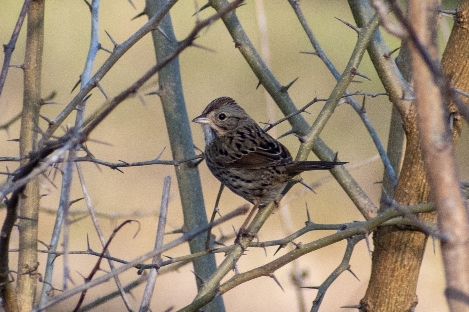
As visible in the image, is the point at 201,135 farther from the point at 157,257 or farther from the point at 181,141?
the point at 157,257

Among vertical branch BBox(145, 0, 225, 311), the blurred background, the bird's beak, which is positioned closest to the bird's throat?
the bird's beak

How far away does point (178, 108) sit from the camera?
433cm

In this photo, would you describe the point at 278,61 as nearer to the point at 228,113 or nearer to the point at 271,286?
the point at 271,286

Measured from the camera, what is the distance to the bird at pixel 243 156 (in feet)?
16.0

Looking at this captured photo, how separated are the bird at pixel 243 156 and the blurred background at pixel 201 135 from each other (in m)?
2.16

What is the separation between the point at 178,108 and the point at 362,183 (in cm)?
590

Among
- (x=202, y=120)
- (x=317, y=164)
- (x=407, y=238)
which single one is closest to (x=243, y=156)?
(x=202, y=120)

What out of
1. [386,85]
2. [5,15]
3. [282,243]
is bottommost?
[282,243]

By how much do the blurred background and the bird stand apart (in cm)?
216

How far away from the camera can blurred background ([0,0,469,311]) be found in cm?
850

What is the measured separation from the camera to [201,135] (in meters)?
11.2

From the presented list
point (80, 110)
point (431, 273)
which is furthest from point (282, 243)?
point (431, 273)

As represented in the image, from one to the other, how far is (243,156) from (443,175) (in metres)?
4.07

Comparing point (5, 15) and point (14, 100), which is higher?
point (5, 15)
